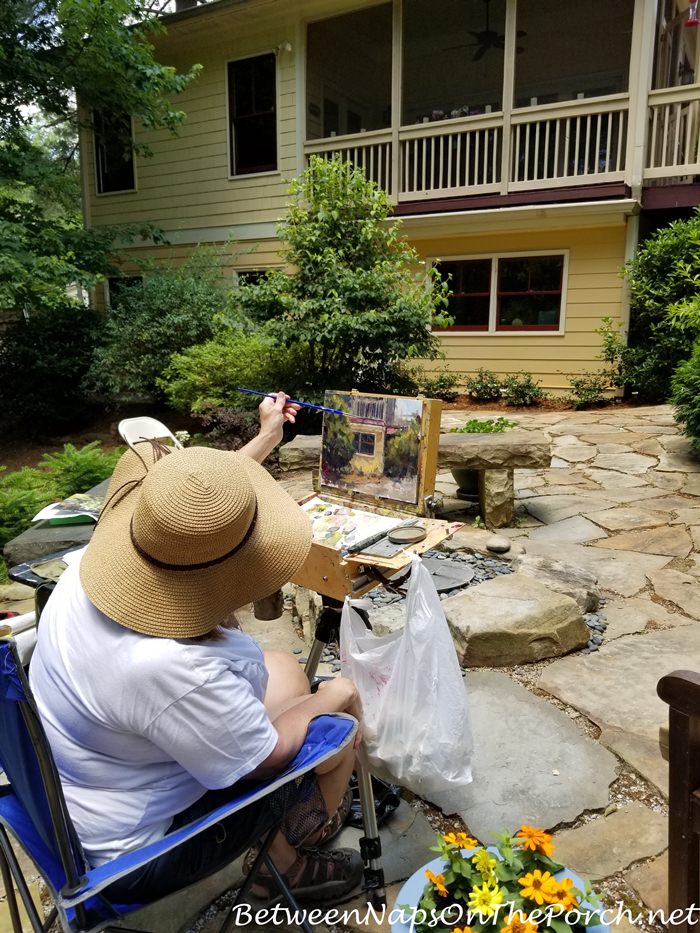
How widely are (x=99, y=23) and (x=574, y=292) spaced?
290 inches

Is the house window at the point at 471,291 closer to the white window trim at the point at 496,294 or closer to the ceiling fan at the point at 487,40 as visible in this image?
the white window trim at the point at 496,294

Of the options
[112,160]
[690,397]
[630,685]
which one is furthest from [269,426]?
[112,160]

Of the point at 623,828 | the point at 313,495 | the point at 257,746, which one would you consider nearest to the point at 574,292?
the point at 313,495

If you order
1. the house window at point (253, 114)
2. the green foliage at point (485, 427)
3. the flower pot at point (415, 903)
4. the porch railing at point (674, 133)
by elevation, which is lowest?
the flower pot at point (415, 903)

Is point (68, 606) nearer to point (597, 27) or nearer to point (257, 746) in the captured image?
point (257, 746)

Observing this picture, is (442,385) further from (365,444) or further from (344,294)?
(365,444)

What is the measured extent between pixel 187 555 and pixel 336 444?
157 centimetres

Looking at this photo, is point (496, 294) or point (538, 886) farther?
point (496, 294)

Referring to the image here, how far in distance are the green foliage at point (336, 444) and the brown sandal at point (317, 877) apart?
1412mm

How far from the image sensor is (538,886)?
1369 millimetres

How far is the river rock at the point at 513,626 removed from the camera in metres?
2.93

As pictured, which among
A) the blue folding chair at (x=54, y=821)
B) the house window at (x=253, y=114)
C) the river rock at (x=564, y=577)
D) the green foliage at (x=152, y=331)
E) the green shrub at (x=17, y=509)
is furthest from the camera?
the house window at (x=253, y=114)

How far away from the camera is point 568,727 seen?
8.18 feet

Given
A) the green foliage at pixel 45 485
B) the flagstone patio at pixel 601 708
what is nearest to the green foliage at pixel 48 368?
the green foliage at pixel 45 485
